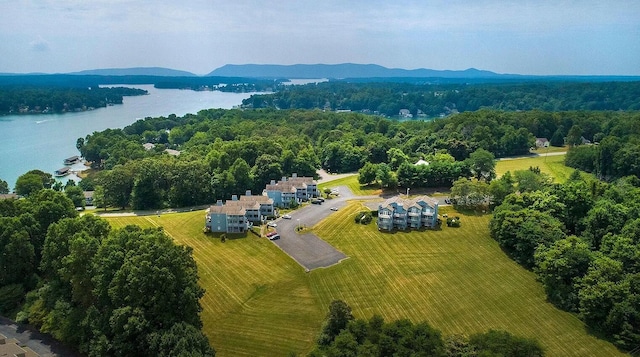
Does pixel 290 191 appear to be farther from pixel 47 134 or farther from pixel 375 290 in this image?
pixel 47 134

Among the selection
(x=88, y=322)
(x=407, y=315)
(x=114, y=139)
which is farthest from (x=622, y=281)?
(x=114, y=139)

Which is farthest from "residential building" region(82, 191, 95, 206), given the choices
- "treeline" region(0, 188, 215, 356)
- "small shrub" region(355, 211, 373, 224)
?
"small shrub" region(355, 211, 373, 224)

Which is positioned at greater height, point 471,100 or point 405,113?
point 471,100

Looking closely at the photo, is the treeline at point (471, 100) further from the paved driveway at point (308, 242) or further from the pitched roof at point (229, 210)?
the pitched roof at point (229, 210)

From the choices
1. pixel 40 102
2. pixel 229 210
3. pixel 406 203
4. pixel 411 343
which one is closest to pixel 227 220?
pixel 229 210

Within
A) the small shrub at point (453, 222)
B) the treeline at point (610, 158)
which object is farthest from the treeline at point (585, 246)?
Answer: the treeline at point (610, 158)

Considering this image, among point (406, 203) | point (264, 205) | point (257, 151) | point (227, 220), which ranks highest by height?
point (257, 151)

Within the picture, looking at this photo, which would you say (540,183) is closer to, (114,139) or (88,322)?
(88,322)
